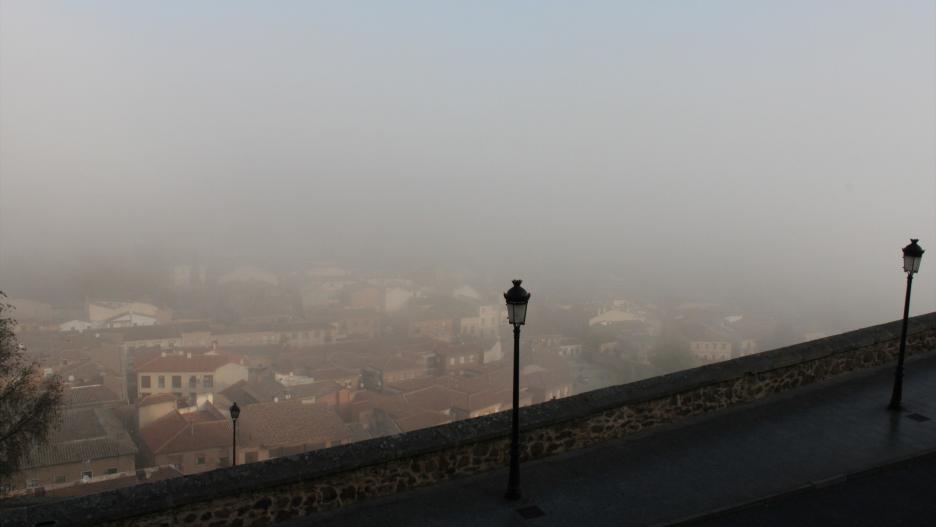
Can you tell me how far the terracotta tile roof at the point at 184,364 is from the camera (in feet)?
132

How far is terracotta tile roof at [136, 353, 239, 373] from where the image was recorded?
4009 centimetres

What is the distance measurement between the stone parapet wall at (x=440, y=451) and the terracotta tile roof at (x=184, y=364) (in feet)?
120

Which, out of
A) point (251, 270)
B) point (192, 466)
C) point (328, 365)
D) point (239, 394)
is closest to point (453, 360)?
point (328, 365)

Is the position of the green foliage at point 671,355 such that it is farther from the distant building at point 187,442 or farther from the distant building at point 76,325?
the distant building at point 76,325

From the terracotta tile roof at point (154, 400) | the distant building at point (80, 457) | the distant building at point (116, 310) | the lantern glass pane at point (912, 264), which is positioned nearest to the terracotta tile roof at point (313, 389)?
the terracotta tile roof at point (154, 400)

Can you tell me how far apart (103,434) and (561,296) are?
62090mm

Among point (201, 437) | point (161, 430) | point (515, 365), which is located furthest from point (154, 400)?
point (515, 365)

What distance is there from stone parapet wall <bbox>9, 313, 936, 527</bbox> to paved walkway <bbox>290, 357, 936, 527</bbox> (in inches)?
6.3

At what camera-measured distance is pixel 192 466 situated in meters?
27.2

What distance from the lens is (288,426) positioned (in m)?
29.8

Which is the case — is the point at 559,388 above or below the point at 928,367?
below

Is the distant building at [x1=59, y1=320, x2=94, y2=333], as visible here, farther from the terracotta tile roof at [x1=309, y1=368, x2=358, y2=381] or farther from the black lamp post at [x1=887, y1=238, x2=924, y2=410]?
the black lamp post at [x1=887, y1=238, x2=924, y2=410]

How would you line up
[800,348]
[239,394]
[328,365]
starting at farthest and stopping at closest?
[328,365]
[239,394]
[800,348]

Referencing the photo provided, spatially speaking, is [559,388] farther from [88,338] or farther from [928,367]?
[88,338]
